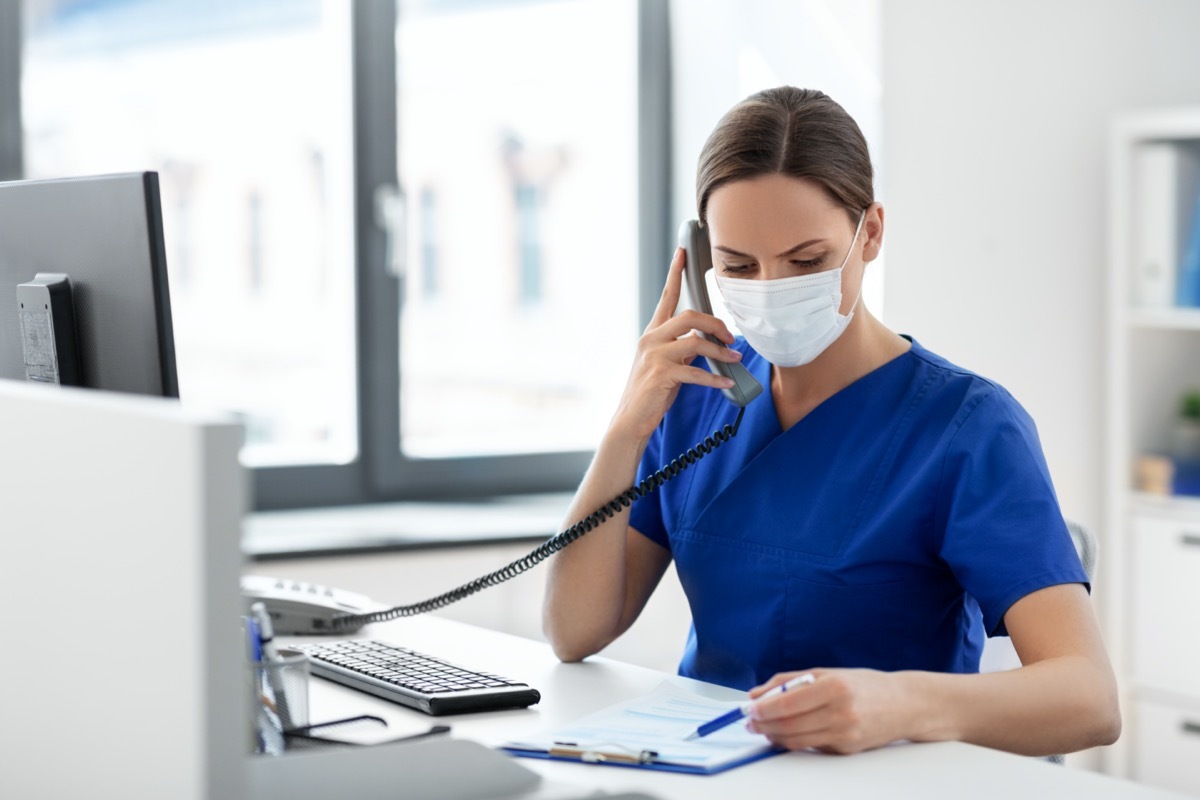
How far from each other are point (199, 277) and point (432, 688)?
161cm

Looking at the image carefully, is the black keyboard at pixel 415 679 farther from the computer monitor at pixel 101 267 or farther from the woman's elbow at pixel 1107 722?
the woman's elbow at pixel 1107 722

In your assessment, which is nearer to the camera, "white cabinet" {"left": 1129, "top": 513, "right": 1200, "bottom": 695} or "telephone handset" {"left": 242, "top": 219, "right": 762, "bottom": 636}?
"telephone handset" {"left": 242, "top": 219, "right": 762, "bottom": 636}

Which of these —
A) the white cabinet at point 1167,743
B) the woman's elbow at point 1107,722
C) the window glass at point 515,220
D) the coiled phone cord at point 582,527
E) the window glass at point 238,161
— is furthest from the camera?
the window glass at point 515,220

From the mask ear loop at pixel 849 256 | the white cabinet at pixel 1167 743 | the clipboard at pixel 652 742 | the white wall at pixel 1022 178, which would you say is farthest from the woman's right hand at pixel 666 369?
the white cabinet at pixel 1167 743

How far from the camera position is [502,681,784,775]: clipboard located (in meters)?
1.08

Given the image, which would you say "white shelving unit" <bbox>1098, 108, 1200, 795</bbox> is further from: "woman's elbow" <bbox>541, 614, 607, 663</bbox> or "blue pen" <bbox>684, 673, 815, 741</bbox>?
"blue pen" <bbox>684, 673, 815, 741</bbox>

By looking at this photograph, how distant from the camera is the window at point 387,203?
8.62 ft

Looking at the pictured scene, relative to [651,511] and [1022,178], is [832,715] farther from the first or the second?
[1022,178]

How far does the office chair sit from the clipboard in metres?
0.36

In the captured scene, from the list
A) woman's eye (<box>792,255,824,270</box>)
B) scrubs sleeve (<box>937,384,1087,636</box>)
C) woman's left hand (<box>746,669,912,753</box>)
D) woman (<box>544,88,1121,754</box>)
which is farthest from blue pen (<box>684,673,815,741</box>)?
woman's eye (<box>792,255,824,270</box>)

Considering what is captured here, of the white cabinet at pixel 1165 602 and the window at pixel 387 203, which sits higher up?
the window at pixel 387 203

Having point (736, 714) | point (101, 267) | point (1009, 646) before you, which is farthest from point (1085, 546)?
point (101, 267)

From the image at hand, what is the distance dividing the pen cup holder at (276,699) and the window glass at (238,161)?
1.56 m

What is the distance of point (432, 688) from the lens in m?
1.30
